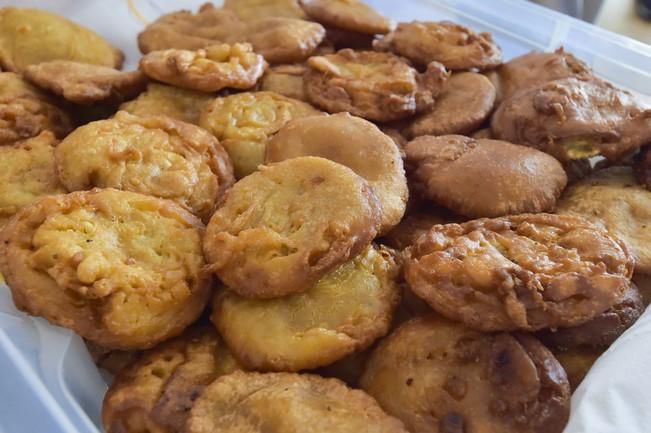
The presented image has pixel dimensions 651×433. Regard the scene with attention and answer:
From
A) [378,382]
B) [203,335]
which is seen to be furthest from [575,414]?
[203,335]

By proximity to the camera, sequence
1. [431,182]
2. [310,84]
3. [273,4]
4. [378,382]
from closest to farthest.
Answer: [378,382]
[431,182]
[310,84]
[273,4]

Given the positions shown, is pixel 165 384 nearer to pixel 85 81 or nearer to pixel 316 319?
pixel 316 319

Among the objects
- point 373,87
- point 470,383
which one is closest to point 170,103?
point 373,87

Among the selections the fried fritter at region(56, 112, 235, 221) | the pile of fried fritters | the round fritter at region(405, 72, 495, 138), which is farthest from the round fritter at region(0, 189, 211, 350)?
the round fritter at region(405, 72, 495, 138)

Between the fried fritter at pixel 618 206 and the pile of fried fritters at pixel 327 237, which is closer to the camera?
the pile of fried fritters at pixel 327 237

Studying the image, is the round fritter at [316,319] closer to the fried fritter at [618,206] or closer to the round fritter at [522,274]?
the round fritter at [522,274]

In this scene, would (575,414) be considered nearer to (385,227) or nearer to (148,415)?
(385,227)

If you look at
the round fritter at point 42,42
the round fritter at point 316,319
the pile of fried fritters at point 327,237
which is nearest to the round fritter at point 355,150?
the pile of fried fritters at point 327,237

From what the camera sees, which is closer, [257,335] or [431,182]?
[257,335]
